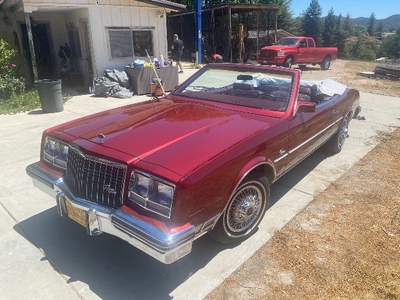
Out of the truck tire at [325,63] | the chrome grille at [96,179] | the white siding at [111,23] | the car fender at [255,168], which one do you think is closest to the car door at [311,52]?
the truck tire at [325,63]

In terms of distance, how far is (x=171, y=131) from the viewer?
2.86 m

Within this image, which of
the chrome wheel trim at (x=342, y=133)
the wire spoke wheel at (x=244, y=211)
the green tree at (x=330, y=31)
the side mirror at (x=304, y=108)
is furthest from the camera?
the green tree at (x=330, y=31)

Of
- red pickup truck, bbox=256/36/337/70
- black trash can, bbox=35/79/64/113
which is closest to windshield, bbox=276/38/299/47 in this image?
red pickup truck, bbox=256/36/337/70

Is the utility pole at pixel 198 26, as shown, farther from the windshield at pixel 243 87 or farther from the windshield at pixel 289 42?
the windshield at pixel 243 87

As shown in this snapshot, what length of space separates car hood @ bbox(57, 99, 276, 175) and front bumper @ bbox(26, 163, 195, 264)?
17.3 inches

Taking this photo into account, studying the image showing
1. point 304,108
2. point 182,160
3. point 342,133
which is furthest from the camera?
point 342,133

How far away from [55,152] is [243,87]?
2.25 meters

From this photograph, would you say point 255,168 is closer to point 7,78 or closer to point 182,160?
point 182,160

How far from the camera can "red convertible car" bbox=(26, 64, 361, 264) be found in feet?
7.39

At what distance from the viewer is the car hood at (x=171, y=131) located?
244 cm

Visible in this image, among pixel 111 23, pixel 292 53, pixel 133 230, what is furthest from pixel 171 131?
pixel 292 53

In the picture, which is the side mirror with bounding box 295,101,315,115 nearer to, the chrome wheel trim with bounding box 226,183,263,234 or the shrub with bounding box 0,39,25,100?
the chrome wheel trim with bounding box 226,183,263,234

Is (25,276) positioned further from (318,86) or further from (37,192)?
(318,86)

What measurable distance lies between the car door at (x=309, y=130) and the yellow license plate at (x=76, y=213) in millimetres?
2190
